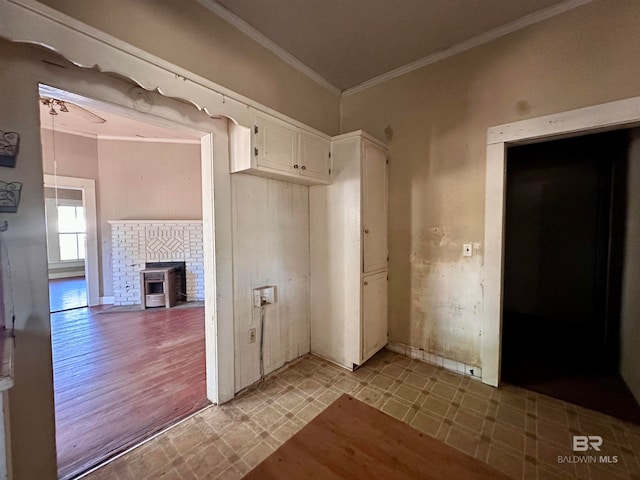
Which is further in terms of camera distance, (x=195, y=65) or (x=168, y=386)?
(x=168, y=386)

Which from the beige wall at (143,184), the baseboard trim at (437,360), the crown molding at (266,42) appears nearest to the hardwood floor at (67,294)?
the beige wall at (143,184)

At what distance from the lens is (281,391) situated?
7.19 feet

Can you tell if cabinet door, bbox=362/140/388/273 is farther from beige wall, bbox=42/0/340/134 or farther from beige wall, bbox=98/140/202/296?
beige wall, bbox=98/140/202/296

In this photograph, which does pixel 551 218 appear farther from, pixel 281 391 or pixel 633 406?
pixel 281 391

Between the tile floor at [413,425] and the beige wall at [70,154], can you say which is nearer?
the tile floor at [413,425]

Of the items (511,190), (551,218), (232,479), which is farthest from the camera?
(511,190)

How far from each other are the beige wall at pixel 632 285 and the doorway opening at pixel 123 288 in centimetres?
357

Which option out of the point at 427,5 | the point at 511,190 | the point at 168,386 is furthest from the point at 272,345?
the point at 511,190

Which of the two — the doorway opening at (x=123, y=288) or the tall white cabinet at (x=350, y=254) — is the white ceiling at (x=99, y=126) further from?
the tall white cabinet at (x=350, y=254)

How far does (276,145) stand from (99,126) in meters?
4.26

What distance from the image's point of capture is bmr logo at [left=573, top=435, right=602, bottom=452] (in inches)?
62.9

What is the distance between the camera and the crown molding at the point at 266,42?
191 centimetres

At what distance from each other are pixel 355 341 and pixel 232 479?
4.45ft

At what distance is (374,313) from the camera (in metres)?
2.61
